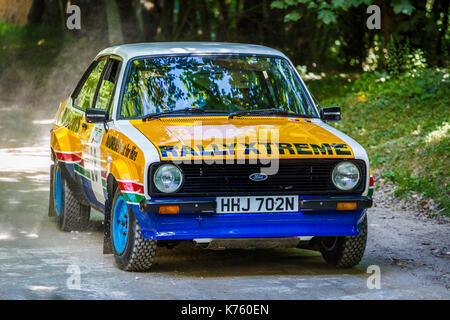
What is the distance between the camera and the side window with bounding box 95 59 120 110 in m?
8.13

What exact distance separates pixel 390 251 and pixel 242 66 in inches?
84.5

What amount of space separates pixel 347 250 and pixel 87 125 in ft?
8.93

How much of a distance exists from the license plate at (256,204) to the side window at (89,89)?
2493mm

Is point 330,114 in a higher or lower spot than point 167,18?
lower

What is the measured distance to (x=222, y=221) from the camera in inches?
265

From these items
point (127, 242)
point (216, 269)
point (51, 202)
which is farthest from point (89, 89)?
point (216, 269)

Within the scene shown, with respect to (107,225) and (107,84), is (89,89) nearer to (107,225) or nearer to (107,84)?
(107,84)

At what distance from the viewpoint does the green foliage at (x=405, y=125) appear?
11609mm

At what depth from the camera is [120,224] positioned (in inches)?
290

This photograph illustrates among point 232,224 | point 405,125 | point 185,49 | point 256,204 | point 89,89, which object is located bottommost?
point 405,125

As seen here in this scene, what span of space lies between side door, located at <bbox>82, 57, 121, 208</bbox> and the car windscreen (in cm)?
31

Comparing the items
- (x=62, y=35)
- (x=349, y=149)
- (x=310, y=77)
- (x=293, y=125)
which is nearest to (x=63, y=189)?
(x=293, y=125)

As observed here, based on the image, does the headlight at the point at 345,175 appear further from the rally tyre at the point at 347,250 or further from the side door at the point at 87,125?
the side door at the point at 87,125
